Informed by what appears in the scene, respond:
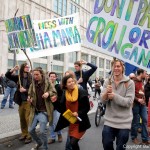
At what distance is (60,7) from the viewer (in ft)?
139

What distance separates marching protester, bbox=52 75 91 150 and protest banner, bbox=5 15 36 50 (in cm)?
212

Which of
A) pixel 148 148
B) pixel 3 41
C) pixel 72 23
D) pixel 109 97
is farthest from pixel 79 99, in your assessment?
pixel 3 41

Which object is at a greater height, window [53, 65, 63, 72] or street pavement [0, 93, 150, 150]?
window [53, 65, 63, 72]

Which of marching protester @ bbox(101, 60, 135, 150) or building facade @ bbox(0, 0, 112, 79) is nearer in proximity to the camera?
marching protester @ bbox(101, 60, 135, 150)

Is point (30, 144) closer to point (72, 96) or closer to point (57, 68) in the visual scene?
point (72, 96)

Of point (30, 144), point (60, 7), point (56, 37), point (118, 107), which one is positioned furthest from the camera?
point (60, 7)

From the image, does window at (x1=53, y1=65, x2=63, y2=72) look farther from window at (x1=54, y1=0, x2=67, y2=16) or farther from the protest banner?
the protest banner

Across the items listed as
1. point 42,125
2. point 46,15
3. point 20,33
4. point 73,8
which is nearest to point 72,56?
point 73,8

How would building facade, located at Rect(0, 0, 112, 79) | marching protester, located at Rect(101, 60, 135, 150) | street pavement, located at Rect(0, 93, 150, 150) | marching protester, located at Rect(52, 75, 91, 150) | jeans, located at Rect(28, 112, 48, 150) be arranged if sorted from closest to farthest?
marching protester, located at Rect(101, 60, 135, 150) → marching protester, located at Rect(52, 75, 91, 150) → jeans, located at Rect(28, 112, 48, 150) → street pavement, located at Rect(0, 93, 150, 150) → building facade, located at Rect(0, 0, 112, 79)

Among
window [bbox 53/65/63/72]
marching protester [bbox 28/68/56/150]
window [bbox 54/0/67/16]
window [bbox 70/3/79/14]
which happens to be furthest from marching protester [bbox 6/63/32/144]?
window [bbox 70/3/79/14]

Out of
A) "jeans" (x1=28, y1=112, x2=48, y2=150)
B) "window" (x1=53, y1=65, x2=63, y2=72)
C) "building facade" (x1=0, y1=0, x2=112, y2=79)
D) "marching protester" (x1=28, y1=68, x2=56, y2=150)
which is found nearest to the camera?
"jeans" (x1=28, y1=112, x2=48, y2=150)

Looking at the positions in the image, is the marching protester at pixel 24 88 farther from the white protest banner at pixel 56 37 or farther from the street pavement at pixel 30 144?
the white protest banner at pixel 56 37

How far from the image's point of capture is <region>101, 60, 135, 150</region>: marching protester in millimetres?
3863

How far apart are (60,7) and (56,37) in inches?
1399
